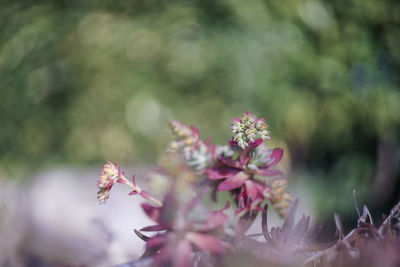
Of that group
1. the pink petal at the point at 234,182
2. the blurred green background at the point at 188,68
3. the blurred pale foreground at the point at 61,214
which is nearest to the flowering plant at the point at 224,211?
the pink petal at the point at 234,182

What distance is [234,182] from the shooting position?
374mm

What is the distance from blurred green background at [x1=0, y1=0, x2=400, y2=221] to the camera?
57.5 inches

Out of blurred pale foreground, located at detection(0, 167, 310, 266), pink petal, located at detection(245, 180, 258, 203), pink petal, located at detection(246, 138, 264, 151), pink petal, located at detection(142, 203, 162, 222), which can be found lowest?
blurred pale foreground, located at detection(0, 167, 310, 266)

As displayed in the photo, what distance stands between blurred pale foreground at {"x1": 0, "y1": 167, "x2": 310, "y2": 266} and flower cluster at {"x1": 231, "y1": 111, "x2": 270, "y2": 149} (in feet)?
1.95

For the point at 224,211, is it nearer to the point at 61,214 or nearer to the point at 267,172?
the point at 267,172

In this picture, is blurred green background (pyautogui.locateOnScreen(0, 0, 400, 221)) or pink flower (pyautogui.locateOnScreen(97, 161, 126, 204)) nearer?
pink flower (pyautogui.locateOnScreen(97, 161, 126, 204))

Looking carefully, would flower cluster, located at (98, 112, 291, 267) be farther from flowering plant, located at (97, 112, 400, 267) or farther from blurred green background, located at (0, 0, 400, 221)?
blurred green background, located at (0, 0, 400, 221)

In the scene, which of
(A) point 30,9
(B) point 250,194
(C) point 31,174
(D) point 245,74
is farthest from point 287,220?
(A) point 30,9

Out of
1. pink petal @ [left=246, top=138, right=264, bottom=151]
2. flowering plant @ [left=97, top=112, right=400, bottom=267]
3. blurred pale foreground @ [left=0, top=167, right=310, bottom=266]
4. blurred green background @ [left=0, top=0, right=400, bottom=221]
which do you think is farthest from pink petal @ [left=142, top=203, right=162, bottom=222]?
→ blurred green background @ [left=0, top=0, right=400, bottom=221]

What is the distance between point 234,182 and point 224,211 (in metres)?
0.04

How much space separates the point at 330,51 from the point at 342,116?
27 centimetres

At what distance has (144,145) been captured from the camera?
1.52 meters

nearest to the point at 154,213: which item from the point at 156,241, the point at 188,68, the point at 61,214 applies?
the point at 156,241

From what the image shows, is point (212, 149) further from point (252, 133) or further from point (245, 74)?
point (245, 74)
